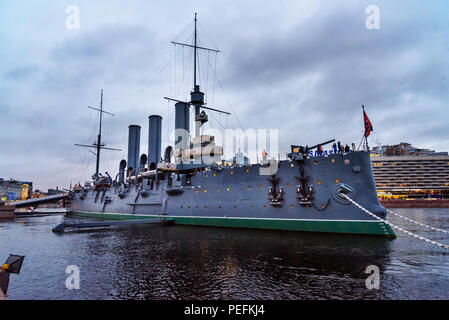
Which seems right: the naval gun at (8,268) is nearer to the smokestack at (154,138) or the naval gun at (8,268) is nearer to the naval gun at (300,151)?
the naval gun at (300,151)

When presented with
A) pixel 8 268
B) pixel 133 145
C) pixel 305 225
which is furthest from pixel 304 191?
pixel 133 145

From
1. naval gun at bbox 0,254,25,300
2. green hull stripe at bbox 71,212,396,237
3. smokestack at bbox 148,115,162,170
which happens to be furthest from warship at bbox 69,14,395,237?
naval gun at bbox 0,254,25,300

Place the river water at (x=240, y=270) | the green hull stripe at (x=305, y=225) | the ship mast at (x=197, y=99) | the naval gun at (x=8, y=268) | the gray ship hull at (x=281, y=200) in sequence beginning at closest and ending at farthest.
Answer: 1. the naval gun at (x=8, y=268)
2. the river water at (x=240, y=270)
3. the green hull stripe at (x=305, y=225)
4. the gray ship hull at (x=281, y=200)
5. the ship mast at (x=197, y=99)

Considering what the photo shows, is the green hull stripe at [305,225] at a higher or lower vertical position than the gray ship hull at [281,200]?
lower

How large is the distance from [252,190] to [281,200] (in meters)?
2.43

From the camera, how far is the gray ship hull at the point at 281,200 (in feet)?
48.8

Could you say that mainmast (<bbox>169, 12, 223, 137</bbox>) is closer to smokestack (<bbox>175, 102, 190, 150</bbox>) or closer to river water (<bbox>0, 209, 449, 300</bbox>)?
smokestack (<bbox>175, 102, 190, 150</bbox>)

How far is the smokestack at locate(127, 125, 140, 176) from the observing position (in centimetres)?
Answer: 3879

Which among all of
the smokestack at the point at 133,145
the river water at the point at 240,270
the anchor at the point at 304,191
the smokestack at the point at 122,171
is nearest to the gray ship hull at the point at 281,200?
the anchor at the point at 304,191

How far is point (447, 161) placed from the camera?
366 feet

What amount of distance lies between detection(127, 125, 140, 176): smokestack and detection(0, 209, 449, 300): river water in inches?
1014

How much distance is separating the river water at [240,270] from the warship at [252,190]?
2418 mm

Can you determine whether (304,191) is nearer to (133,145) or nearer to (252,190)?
(252,190)
